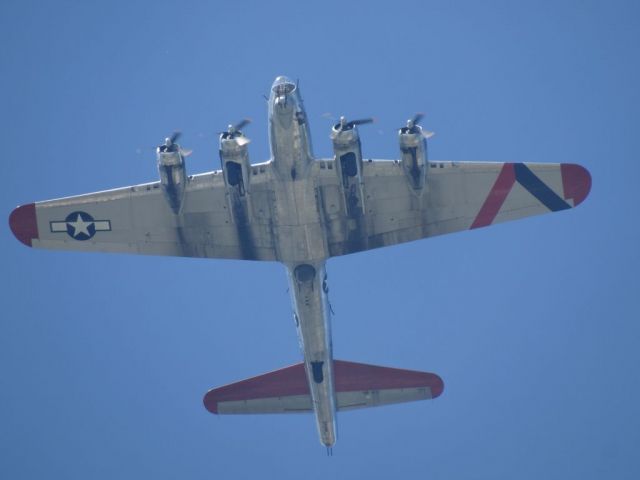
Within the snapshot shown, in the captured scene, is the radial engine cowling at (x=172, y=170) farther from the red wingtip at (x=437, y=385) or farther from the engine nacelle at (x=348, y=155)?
the red wingtip at (x=437, y=385)

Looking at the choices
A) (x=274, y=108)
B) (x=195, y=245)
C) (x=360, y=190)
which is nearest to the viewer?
(x=274, y=108)

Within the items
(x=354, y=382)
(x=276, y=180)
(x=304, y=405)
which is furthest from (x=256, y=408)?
(x=276, y=180)

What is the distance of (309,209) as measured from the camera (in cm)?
2738

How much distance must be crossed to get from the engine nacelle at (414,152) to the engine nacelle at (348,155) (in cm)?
144

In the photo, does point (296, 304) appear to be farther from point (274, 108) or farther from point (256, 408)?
point (274, 108)

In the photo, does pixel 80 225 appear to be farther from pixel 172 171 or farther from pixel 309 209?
pixel 309 209

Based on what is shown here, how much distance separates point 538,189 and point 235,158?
10.2 meters

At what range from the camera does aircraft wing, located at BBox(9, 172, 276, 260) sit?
28.4 meters

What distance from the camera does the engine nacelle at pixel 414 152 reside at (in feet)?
87.1

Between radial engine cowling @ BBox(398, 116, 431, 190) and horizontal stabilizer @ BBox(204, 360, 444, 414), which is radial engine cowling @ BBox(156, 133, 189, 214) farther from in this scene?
horizontal stabilizer @ BBox(204, 360, 444, 414)

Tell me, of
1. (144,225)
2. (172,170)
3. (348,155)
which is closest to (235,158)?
(172,170)

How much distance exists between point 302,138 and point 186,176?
4466mm

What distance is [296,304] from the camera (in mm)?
28641

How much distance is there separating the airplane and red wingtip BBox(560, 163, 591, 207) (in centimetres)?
3
